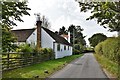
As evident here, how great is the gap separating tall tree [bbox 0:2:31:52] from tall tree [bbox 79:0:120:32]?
16.8 feet

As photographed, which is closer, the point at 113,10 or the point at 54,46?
the point at 113,10

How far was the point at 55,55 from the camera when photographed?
42.2 m

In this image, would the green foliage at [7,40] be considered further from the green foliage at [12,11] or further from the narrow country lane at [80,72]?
the narrow country lane at [80,72]

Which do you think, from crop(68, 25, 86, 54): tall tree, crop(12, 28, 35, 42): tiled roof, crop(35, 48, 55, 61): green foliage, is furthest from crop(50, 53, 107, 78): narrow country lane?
crop(68, 25, 86, 54): tall tree

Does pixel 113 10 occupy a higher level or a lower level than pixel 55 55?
higher

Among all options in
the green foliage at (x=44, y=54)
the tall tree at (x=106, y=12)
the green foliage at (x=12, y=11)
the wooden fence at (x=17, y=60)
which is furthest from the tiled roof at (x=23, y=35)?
the green foliage at (x=12, y=11)

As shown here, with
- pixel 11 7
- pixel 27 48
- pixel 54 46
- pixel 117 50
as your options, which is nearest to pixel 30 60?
pixel 27 48

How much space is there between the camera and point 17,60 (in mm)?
21219

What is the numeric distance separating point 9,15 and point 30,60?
10.9 meters

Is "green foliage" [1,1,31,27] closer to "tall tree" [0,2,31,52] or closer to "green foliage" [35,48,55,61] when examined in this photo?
"tall tree" [0,2,31,52]

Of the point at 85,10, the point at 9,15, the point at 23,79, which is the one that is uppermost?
the point at 85,10

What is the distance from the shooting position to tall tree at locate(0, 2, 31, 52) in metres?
14.4

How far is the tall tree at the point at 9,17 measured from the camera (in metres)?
14.4

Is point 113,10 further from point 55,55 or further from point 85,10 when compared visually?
point 55,55
